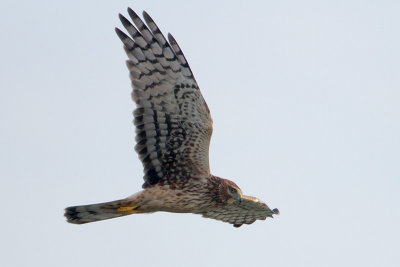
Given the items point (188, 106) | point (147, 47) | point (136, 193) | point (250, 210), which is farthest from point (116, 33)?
point (250, 210)

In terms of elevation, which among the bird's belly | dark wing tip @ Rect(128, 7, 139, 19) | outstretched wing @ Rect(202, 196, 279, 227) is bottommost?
the bird's belly

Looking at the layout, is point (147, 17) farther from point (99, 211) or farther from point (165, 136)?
point (99, 211)

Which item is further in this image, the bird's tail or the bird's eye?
the bird's eye

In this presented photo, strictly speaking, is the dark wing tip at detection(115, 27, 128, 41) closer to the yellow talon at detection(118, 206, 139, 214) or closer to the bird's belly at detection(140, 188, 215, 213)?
the bird's belly at detection(140, 188, 215, 213)

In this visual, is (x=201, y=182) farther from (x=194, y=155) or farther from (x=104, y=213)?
(x=104, y=213)

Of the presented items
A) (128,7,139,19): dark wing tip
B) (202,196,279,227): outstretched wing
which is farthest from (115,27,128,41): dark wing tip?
(202,196,279,227): outstretched wing

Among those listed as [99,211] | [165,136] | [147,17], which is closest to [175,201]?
[165,136]

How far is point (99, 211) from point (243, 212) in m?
2.86

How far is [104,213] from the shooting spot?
13914 mm

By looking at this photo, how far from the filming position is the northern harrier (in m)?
13.4

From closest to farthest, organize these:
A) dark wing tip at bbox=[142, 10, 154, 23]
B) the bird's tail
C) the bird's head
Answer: dark wing tip at bbox=[142, 10, 154, 23] → the bird's tail → the bird's head

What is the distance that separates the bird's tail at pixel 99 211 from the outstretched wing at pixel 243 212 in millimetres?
1832

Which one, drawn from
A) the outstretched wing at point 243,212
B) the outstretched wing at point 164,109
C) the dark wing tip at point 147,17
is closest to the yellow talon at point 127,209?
the outstretched wing at point 164,109

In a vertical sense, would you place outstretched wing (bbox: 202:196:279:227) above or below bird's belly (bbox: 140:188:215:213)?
above
